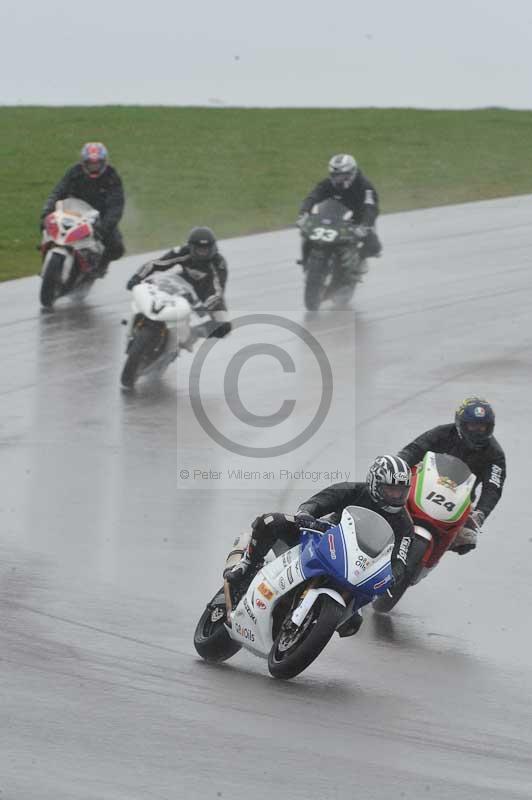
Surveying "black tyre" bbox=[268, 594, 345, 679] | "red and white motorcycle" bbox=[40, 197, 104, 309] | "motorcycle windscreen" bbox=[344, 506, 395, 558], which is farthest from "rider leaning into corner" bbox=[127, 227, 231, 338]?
"black tyre" bbox=[268, 594, 345, 679]

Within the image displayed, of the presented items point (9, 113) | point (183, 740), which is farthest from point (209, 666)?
point (9, 113)

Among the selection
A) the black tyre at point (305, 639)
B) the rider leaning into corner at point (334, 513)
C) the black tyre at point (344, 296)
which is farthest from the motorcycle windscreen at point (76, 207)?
the black tyre at point (305, 639)

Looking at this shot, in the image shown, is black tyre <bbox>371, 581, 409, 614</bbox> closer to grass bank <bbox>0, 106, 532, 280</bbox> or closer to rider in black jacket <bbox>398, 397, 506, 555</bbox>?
rider in black jacket <bbox>398, 397, 506, 555</bbox>

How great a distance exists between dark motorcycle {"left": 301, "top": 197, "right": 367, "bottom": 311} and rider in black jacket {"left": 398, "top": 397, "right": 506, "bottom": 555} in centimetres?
912

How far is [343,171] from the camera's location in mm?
20234

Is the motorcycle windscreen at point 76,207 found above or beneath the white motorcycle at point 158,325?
above

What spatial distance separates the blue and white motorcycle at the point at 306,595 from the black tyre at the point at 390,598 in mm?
1200

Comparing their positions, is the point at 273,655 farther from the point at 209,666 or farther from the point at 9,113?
the point at 9,113

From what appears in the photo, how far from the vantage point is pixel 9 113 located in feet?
136

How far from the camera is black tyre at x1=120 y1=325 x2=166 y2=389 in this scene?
51.4 ft

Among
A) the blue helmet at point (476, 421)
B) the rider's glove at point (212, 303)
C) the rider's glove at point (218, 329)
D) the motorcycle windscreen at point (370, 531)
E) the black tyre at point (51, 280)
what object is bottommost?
the motorcycle windscreen at point (370, 531)

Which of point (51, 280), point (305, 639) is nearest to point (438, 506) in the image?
point (305, 639)

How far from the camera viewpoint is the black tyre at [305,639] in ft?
27.3

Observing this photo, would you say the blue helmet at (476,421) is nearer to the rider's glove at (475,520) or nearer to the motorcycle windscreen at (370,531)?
the rider's glove at (475,520)
